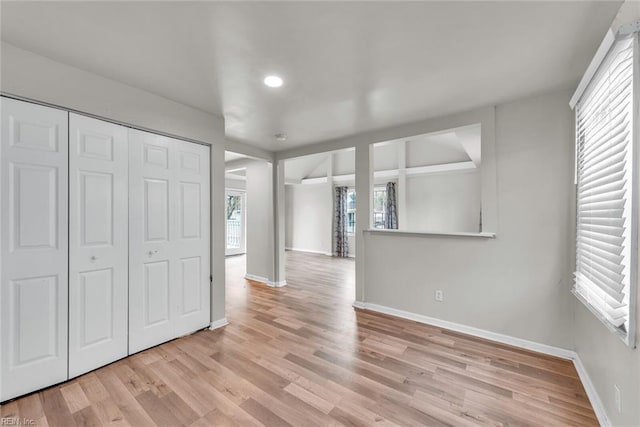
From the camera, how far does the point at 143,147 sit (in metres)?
2.44

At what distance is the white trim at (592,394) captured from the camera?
1.59 m

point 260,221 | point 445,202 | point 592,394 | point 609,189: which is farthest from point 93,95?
point 445,202

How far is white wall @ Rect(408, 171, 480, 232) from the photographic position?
19.7ft

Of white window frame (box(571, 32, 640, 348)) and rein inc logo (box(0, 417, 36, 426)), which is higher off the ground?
white window frame (box(571, 32, 640, 348))

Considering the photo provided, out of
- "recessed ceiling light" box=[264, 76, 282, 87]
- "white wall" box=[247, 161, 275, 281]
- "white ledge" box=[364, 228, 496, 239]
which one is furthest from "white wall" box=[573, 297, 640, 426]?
"white wall" box=[247, 161, 275, 281]

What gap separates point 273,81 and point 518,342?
3.32 metres

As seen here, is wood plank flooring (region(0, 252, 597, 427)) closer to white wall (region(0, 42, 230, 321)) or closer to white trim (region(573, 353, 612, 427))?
white trim (region(573, 353, 612, 427))

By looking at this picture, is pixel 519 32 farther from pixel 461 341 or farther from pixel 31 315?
pixel 31 315

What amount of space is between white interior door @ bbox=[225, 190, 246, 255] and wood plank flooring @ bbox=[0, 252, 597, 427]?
5600 mm

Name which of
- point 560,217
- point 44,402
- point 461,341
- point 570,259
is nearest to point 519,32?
point 560,217

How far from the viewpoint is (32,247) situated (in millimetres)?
1841

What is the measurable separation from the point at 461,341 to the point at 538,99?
2.45 metres

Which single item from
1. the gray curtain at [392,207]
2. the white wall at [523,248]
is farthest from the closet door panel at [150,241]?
the gray curtain at [392,207]

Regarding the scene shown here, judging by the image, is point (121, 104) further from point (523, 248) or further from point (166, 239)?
point (523, 248)
